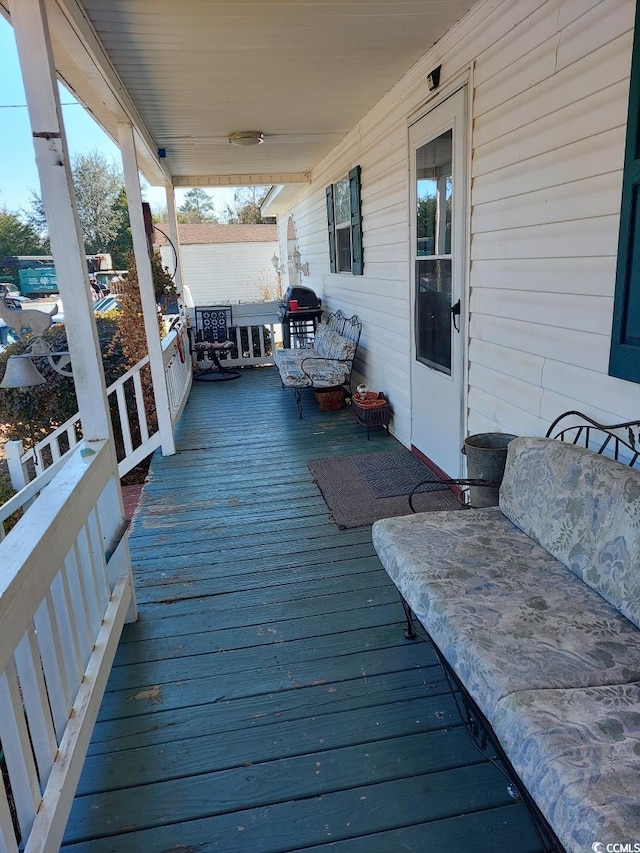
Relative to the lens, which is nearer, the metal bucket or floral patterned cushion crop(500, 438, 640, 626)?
floral patterned cushion crop(500, 438, 640, 626)

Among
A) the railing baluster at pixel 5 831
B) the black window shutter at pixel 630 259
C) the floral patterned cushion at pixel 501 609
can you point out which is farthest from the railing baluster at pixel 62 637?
the black window shutter at pixel 630 259

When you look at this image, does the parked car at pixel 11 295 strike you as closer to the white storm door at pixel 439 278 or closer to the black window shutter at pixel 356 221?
the white storm door at pixel 439 278

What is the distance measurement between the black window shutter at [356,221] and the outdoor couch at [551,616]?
3.67 m

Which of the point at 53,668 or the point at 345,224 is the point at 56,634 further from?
the point at 345,224

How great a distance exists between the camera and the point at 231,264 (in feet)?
62.0

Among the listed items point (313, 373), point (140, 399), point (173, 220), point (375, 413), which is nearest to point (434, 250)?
point (375, 413)

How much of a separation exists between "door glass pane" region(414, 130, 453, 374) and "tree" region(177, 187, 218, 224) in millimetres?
31882

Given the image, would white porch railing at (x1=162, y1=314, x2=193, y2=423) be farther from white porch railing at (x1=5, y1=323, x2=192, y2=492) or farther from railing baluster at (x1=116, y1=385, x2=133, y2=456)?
railing baluster at (x1=116, y1=385, x2=133, y2=456)

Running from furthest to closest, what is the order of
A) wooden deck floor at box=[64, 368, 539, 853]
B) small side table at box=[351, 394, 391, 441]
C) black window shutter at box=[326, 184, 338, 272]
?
1. black window shutter at box=[326, 184, 338, 272]
2. small side table at box=[351, 394, 391, 441]
3. wooden deck floor at box=[64, 368, 539, 853]

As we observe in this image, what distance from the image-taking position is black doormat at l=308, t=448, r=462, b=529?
130 inches

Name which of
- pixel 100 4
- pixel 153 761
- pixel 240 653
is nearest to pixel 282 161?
pixel 100 4

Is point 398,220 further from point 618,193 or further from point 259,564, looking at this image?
point 259,564

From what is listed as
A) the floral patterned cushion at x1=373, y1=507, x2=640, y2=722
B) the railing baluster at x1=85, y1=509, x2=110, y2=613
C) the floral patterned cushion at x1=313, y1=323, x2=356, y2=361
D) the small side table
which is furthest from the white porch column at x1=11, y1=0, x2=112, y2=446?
the floral patterned cushion at x1=313, y1=323, x2=356, y2=361

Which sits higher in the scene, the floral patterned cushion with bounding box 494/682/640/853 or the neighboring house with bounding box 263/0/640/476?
the neighboring house with bounding box 263/0/640/476
